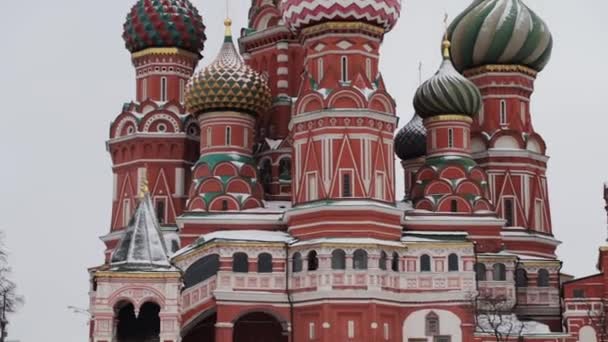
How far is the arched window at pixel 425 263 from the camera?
171ft

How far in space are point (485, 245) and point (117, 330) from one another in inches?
598

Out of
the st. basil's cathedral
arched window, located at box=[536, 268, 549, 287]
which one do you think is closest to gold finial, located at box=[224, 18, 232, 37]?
→ the st. basil's cathedral

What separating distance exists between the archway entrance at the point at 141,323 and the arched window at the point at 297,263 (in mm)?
5588

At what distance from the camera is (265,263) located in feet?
170

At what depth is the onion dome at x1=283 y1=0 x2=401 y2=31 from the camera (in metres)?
53.4

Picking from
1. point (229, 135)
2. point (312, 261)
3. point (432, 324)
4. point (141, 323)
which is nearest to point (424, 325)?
point (432, 324)

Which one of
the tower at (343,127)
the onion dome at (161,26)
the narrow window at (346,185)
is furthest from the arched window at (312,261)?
the onion dome at (161,26)

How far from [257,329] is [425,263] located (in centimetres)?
672

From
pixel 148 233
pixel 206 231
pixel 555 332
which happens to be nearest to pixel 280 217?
pixel 206 231

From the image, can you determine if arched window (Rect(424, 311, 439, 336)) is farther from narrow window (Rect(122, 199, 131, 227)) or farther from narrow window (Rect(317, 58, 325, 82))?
narrow window (Rect(122, 199, 131, 227))

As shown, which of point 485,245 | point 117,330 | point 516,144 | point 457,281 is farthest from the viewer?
point 516,144

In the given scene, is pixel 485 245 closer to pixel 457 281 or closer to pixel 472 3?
pixel 457 281

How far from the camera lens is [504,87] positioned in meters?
61.4

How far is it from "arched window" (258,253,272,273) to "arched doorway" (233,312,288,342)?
2592mm
